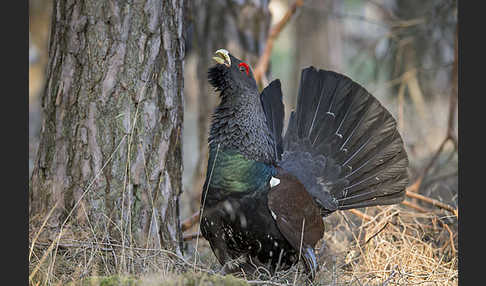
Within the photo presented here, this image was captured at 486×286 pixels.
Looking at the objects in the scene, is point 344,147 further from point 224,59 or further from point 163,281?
point 163,281

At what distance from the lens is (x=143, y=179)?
3209mm

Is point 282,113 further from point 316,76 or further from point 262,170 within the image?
point 262,170

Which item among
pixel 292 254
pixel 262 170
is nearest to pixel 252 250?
pixel 292 254

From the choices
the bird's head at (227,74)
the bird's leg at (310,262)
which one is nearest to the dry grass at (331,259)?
the bird's leg at (310,262)

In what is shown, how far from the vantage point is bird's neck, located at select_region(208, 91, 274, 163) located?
325 centimetres

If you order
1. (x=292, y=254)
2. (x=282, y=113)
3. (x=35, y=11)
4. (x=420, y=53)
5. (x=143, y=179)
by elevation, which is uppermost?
(x=35, y=11)

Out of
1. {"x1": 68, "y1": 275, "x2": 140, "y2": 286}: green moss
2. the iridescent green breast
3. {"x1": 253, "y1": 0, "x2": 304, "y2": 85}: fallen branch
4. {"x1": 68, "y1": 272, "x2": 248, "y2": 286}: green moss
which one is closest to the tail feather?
the iridescent green breast

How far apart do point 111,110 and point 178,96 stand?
1.65 feet

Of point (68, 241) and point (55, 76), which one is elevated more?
point (55, 76)

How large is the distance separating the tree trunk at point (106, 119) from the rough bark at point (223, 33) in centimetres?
246

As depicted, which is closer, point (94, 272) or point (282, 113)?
point (94, 272)

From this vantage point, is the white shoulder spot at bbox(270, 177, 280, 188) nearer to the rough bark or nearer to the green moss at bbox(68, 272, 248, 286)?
the green moss at bbox(68, 272, 248, 286)

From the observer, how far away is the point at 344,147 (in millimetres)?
3928

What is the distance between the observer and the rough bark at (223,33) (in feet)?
18.5
